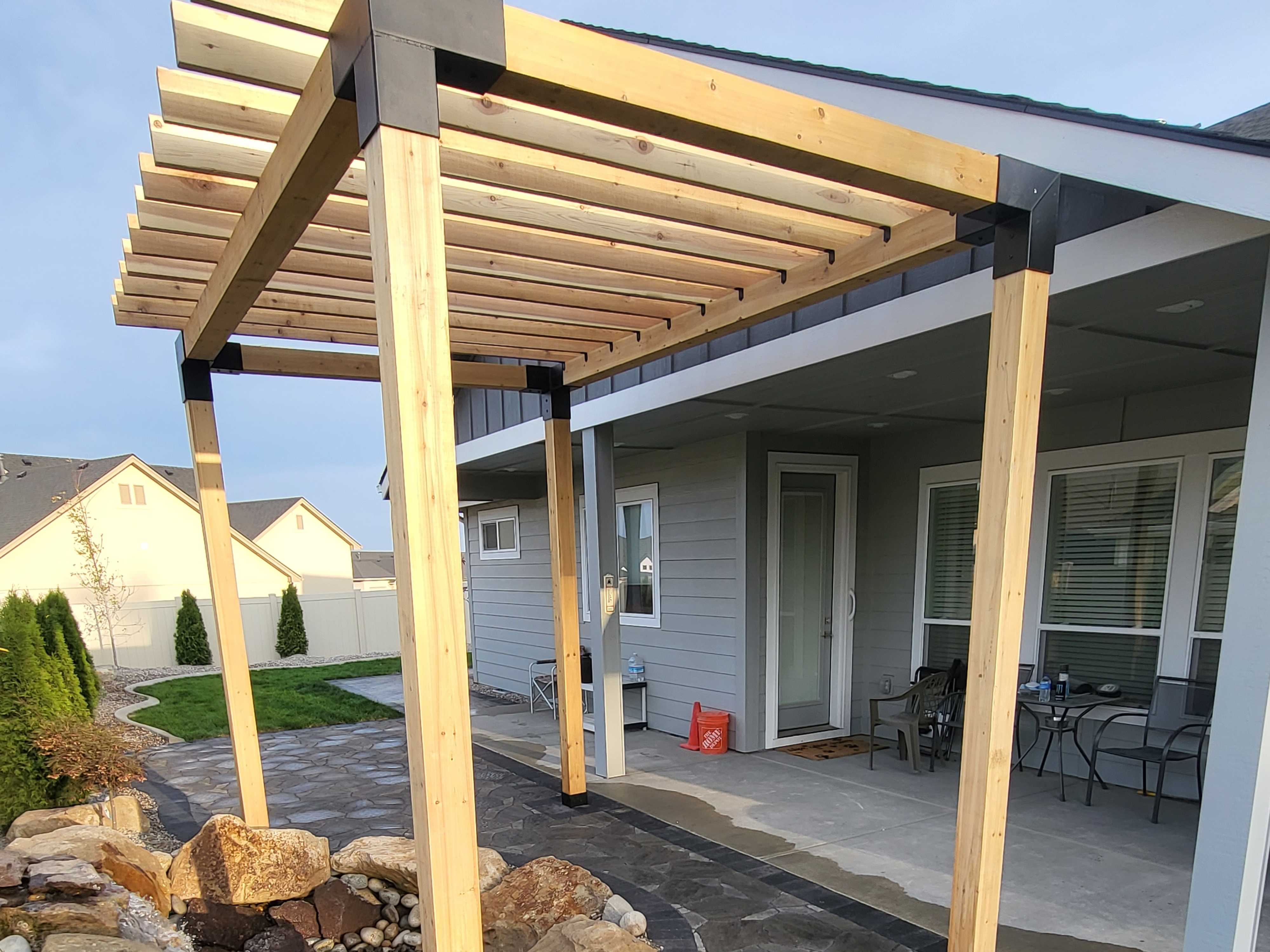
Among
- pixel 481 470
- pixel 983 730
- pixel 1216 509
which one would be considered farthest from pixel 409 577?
pixel 481 470

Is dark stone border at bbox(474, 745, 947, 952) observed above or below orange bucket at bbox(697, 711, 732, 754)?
below

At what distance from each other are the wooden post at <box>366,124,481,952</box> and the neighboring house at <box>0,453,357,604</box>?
16897 mm

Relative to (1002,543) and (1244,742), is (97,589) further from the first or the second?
(1244,742)

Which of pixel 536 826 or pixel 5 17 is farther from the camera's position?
pixel 5 17

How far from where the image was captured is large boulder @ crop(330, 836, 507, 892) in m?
3.17

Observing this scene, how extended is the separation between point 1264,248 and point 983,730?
1626 mm

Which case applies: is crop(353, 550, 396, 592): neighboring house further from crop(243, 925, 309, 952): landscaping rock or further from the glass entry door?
crop(243, 925, 309, 952): landscaping rock

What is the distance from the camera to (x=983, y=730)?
2076mm

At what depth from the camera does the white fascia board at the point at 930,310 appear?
6.97 feet

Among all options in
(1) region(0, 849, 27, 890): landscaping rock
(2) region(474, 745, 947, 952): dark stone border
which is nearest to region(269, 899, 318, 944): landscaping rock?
(1) region(0, 849, 27, 890): landscaping rock

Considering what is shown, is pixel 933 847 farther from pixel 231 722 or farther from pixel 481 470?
pixel 481 470

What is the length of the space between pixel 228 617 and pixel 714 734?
371cm

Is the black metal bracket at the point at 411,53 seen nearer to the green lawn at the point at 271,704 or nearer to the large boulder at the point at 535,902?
the large boulder at the point at 535,902

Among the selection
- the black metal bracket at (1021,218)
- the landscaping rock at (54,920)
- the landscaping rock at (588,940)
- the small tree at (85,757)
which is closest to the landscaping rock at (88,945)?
the landscaping rock at (54,920)
